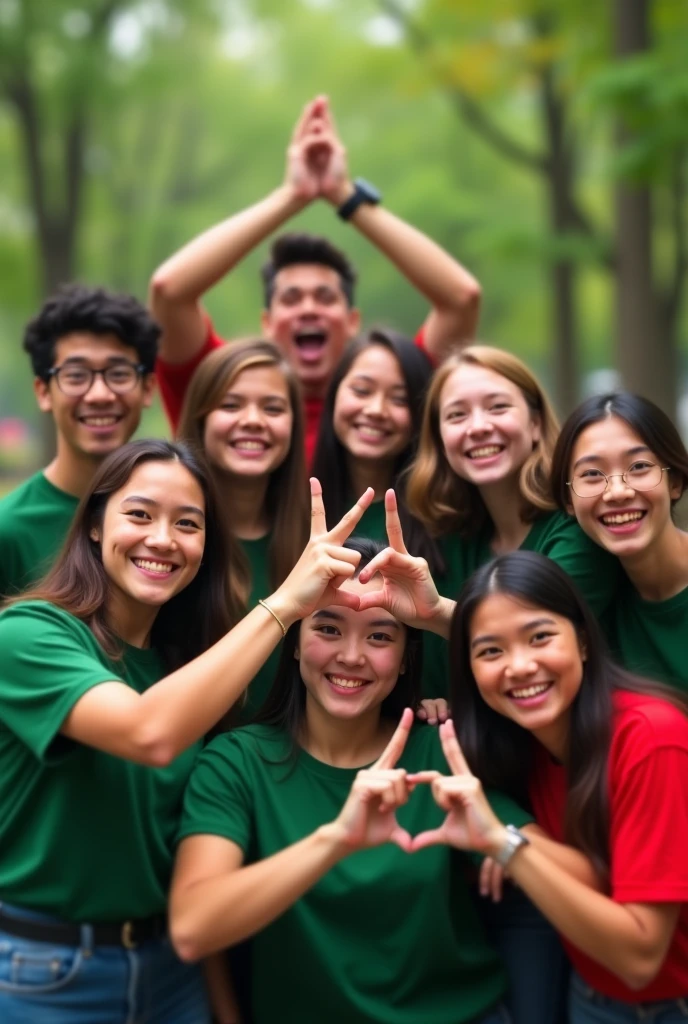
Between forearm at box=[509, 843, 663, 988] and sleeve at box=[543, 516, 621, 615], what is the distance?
3.54 ft

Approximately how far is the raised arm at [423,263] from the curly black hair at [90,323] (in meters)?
1.17

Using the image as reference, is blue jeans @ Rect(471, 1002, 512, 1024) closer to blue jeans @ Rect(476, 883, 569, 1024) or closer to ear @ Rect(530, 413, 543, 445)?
blue jeans @ Rect(476, 883, 569, 1024)

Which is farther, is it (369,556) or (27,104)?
(27,104)

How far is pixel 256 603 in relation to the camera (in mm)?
4234

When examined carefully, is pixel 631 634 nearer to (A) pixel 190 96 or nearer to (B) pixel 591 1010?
(B) pixel 591 1010

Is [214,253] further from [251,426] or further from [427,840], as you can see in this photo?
[427,840]

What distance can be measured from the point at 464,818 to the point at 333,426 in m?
2.24

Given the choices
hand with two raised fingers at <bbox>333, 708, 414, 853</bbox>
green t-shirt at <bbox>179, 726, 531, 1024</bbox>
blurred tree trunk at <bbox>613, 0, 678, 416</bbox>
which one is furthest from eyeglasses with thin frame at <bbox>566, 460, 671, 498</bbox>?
blurred tree trunk at <bbox>613, 0, 678, 416</bbox>

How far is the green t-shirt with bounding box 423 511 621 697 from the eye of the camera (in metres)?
3.77

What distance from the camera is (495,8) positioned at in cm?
1339

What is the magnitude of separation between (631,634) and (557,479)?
568mm

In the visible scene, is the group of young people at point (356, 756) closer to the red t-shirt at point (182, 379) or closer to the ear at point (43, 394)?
the ear at point (43, 394)

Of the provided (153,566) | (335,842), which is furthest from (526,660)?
(153,566)

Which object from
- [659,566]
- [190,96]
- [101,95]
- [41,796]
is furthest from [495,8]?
[41,796]
